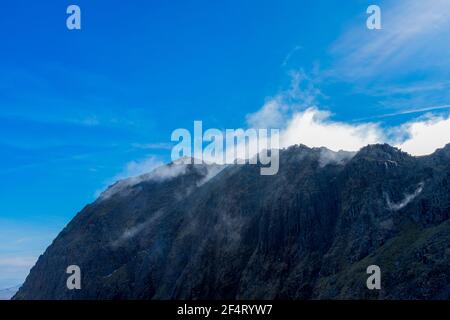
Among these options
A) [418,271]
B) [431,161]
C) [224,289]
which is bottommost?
[224,289]

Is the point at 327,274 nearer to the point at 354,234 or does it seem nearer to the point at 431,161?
the point at 354,234

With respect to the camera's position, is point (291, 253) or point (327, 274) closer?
point (327, 274)

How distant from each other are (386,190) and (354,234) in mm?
21194

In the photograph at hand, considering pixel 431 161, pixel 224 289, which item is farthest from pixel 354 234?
pixel 224 289

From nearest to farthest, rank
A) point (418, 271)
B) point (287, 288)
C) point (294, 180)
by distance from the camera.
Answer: point (418, 271) → point (287, 288) → point (294, 180)

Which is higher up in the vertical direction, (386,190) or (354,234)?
(386,190)

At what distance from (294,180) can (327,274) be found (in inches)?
2231

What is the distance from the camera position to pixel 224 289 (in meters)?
184

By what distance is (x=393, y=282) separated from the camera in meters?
114

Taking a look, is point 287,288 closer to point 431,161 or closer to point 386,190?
point 386,190

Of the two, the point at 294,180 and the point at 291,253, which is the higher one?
the point at 294,180
